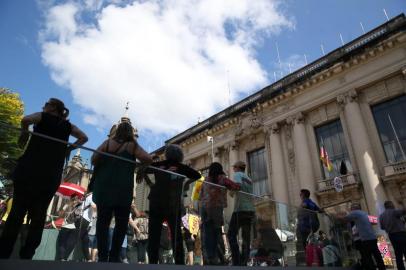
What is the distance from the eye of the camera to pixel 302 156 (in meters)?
18.6

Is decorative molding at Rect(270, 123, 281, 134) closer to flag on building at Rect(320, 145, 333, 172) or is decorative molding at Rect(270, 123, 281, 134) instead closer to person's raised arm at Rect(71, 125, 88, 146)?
flag on building at Rect(320, 145, 333, 172)

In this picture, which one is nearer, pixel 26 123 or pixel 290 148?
pixel 26 123

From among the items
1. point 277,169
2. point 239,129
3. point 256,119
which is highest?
point 256,119

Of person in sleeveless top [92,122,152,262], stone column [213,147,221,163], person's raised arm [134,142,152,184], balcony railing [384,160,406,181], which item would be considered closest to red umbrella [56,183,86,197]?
person in sleeveless top [92,122,152,262]

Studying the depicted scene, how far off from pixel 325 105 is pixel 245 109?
250 inches

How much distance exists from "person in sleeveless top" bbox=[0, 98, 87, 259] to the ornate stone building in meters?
15.0

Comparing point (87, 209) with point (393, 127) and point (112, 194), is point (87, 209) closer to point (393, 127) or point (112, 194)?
point (112, 194)

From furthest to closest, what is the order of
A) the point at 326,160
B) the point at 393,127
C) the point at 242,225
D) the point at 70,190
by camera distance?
the point at 326,160 < the point at 393,127 < the point at 242,225 < the point at 70,190

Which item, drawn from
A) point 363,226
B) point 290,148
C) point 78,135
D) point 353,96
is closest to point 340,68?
point 353,96

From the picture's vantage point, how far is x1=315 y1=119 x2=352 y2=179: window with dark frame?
17178mm

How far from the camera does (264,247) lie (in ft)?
18.7

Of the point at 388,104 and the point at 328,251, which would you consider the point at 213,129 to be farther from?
the point at 328,251

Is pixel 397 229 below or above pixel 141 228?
above

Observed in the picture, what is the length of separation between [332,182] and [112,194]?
1569cm
